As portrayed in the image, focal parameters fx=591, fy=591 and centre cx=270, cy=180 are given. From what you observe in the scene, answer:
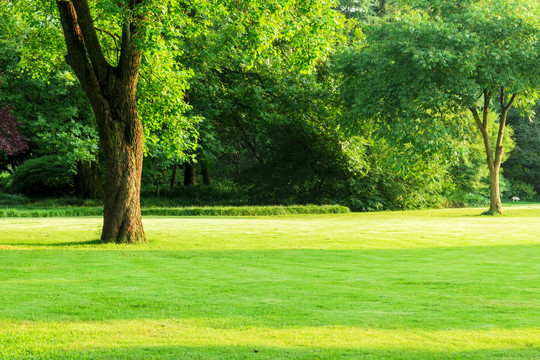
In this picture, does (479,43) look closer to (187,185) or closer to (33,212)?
(187,185)

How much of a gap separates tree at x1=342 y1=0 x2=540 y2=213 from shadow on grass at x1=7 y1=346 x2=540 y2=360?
20847 mm

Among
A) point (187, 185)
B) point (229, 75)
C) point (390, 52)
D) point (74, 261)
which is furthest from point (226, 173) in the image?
point (74, 261)

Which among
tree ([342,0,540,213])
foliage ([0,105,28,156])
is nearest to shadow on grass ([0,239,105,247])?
foliage ([0,105,28,156])

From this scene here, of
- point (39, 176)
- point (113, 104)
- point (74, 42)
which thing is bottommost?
point (39, 176)

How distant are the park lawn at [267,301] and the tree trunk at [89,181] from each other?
17309 millimetres

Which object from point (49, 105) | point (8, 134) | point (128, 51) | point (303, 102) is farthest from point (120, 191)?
point (303, 102)

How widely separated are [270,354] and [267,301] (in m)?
2.18

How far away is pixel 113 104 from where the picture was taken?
13.9 meters

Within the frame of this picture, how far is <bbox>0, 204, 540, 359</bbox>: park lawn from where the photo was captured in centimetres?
488

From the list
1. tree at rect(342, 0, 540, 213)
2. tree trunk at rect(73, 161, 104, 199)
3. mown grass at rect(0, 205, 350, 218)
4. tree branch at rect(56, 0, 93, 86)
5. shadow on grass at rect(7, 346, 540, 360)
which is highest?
tree at rect(342, 0, 540, 213)

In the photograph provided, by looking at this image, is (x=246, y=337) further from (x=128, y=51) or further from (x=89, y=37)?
(x=89, y=37)

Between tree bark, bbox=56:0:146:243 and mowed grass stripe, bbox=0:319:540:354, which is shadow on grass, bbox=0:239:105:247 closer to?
tree bark, bbox=56:0:146:243

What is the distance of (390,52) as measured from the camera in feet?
87.1

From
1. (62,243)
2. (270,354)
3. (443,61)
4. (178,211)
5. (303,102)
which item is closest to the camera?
(270,354)
